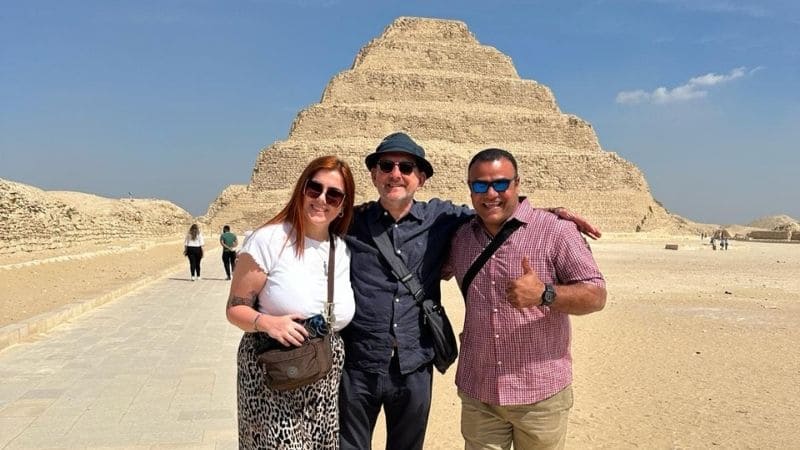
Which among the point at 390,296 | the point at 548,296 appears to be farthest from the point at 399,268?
the point at 548,296

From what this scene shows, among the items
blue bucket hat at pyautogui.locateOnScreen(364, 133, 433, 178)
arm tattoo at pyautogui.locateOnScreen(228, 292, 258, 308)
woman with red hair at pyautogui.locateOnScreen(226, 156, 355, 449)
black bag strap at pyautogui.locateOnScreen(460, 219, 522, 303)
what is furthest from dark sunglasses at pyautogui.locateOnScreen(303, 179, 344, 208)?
black bag strap at pyautogui.locateOnScreen(460, 219, 522, 303)

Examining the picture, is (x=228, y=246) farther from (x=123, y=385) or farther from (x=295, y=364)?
(x=295, y=364)

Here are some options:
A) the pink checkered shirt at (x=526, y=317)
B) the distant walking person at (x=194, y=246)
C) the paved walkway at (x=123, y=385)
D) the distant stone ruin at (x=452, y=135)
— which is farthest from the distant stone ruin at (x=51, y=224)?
the pink checkered shirt at (x=526, y=317)

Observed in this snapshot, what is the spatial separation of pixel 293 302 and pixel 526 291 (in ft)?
2.92

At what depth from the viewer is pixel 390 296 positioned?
8.79ft

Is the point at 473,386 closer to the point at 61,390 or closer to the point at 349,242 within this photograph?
the point at 349,242

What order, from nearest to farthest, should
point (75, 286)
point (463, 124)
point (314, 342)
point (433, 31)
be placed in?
point (314, 342)
point (75, 286)
point (463, 124)
point (433, 31)

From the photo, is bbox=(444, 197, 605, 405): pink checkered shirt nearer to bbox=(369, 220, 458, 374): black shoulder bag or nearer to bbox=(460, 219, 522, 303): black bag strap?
bbox=(460, 219, 522, 303): black bag strap

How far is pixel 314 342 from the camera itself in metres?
2.43

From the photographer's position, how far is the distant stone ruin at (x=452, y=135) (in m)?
57.2

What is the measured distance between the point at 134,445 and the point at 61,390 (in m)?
1.58

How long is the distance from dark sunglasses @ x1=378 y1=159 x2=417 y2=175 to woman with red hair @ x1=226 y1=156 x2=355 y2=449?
0.83 ft

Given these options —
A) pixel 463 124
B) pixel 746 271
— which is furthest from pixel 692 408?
pixel 463 124

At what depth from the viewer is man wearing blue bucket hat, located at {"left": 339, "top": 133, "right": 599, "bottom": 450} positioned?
2.68 m
